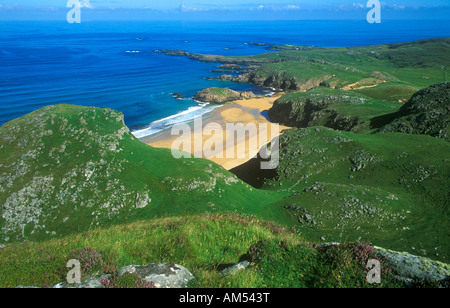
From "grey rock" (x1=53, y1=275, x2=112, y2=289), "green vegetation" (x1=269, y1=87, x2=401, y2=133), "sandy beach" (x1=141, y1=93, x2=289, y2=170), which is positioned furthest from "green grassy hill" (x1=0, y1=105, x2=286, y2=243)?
"green vegetation" (x1=269, y1=87, x2=401, y2=133)

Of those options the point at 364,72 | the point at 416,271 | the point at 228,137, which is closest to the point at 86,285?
the point at 416,271

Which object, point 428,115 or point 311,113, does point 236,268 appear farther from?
point 311,113

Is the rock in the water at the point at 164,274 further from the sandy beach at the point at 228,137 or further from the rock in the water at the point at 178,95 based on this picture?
the rock in the water at the point at 178,95

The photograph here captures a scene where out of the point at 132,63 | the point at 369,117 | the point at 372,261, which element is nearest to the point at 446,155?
the point at 369,117

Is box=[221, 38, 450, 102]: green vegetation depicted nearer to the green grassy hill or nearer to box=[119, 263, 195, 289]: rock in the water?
the green grassy hill

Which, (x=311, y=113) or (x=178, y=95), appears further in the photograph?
(x=178, y=95)

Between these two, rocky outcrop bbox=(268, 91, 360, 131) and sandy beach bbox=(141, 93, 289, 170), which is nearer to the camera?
sandy beach bbox=(141, 93, 289, 170)

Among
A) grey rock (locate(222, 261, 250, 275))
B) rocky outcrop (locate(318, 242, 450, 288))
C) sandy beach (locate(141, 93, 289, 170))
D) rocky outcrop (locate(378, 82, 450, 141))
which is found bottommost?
sandy beach (locate(141, 93, 289, 170))
